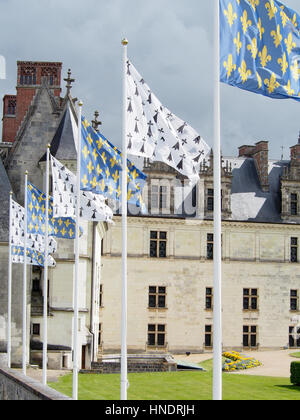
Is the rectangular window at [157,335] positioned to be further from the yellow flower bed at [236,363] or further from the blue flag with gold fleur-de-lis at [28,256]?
the blue flag with gold fleur-de-lis at [28,256]

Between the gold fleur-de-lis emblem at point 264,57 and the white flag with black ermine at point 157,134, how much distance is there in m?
2.25

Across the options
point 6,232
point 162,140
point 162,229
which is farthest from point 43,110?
point 162,140

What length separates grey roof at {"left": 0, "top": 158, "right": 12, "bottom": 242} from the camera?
113ft

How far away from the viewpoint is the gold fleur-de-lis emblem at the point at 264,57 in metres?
13.3


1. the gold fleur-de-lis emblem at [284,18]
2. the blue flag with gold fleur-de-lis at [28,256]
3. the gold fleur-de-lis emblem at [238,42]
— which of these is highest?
the gold fleur-de-lis emblem at [284,18]

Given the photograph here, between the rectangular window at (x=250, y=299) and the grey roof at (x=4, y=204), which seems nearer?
the grey roof at (x=4, y=204)

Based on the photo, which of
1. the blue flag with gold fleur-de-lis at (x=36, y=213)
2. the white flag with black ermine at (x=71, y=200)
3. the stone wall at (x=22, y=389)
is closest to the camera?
the stone wall at (x=22, y=389)

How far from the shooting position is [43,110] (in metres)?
37.0

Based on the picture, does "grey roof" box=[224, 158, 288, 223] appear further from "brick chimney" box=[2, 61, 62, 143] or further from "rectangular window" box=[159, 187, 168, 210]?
"brick chimney" box=[2, 61, 62, 143]

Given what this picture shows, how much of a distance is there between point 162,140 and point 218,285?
4.48 metres

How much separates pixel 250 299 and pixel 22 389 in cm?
3441

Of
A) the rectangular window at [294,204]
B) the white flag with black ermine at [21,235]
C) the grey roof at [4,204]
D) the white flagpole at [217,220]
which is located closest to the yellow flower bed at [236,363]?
the grey roof at [4,204]

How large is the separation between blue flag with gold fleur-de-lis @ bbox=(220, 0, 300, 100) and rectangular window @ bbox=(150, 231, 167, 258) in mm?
35640

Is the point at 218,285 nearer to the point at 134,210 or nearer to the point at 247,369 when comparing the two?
the point at 247,369
